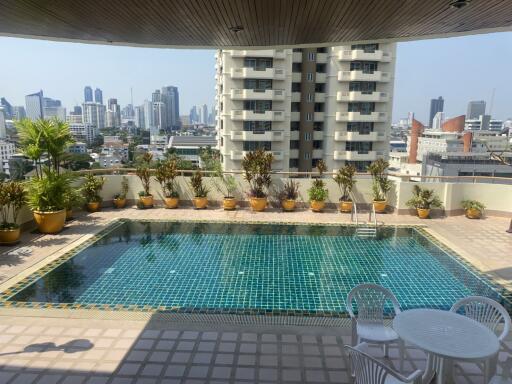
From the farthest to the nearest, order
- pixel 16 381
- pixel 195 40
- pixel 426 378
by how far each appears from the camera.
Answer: pixel 195 40 < pixel 16 381 < pixel 426 378

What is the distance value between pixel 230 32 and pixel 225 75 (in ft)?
95.5

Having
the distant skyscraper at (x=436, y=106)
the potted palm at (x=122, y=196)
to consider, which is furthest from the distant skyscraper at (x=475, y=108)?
the potted palm at (x=122, y=196)

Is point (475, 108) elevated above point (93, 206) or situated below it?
above

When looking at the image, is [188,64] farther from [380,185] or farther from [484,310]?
[484,310]

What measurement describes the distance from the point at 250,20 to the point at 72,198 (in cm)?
662

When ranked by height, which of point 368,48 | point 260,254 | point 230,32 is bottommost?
point 260,254

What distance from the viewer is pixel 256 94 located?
3372cm

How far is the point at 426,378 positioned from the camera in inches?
118

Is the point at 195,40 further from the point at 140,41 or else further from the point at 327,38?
the point at 327,38

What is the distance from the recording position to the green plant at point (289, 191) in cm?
1090

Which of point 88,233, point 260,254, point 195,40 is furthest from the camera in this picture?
point 88,233

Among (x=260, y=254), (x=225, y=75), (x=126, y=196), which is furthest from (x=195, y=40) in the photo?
(x=225, y=75)

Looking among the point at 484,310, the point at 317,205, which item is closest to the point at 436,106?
the point at 317,205

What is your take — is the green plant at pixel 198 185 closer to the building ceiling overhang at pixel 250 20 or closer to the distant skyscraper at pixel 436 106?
the building ceiling overhang at pixel 250 20
